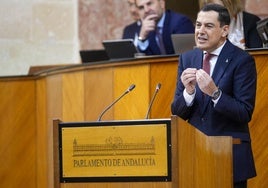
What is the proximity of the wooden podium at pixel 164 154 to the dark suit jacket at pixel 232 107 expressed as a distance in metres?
0.26

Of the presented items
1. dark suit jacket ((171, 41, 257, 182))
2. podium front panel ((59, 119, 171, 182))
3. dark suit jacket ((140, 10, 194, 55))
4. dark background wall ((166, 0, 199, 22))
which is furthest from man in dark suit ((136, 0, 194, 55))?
podium front panel ((59, 119, 171, 182))

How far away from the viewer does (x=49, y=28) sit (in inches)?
473

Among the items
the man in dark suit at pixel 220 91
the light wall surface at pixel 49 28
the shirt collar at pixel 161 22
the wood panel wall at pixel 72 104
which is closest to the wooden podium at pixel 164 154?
the man in dark suit at pixel 220 91

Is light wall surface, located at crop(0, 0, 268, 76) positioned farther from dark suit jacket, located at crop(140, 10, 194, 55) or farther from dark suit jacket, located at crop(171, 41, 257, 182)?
dark suit jacket, located at crop(171, 41, 257, 182)

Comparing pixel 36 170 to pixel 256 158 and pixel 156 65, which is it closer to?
pixel 156 65

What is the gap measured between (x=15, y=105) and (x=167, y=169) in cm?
395

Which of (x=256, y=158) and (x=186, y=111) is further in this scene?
(x=256, y=158)

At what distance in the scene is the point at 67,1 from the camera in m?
12.1

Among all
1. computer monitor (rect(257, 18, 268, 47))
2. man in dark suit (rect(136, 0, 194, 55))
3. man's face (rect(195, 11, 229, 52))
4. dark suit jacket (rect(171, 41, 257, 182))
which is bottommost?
dark suit jacket (rect(171, 41, 257, 182))

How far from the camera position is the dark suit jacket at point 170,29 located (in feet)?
30.3

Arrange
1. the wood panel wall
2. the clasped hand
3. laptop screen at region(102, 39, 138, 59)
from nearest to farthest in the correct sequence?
the clasped hand, the wood panel wall, laptop screen at region(102, 39, 138, 59)

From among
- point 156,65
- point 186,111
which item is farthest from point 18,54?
point 186,111

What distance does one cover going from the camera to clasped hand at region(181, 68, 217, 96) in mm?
6375

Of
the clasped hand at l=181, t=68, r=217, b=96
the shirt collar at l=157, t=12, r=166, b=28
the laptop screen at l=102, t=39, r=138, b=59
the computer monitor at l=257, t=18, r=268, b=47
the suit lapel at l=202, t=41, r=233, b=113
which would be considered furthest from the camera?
the shirt collar at l=157, t=12, r=166, b=28
